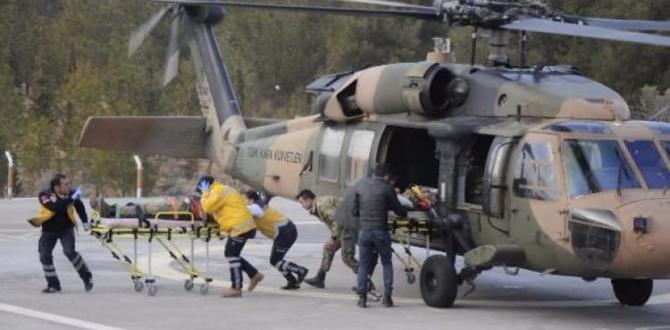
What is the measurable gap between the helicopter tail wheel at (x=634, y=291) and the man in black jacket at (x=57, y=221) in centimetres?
601

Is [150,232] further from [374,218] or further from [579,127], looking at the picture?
[579,127]

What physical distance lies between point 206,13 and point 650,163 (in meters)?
9.48

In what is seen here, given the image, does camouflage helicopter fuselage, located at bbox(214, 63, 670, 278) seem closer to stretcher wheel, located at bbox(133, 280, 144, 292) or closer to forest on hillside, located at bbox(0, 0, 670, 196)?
stretcher wheel, located at bbox(133, 280, 144, 292)

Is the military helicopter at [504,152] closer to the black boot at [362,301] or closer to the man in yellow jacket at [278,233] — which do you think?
the black boot at [362,301]

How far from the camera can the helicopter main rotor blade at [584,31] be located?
458 inches

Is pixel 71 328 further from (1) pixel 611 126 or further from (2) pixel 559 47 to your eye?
(2) pixel 559 47

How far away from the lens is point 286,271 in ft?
49.9

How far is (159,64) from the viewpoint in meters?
50.8

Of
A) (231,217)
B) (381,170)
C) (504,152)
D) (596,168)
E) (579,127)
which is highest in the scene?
(579,127)

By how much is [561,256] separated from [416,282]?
3558 millimetres

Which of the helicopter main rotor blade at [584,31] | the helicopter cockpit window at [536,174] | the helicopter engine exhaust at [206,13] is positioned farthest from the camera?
the helicopter engine exhaust at [206,13]

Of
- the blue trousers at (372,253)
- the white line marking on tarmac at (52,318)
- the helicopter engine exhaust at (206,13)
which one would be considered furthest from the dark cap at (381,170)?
the helicopter engine exhaust at (206,13)

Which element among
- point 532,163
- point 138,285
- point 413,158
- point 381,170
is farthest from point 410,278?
point 138,285

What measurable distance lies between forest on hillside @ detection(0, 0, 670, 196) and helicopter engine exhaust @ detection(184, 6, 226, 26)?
1358 centimetres
